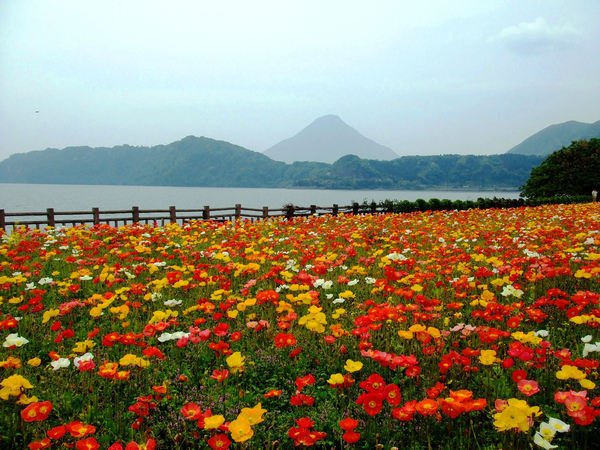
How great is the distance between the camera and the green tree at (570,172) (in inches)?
1826

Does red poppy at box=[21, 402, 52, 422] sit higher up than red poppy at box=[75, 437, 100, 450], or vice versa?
red poppy at box=[21, 402, 52, 422]

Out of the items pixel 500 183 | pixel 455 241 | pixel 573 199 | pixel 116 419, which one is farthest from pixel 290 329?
pixel 500 183

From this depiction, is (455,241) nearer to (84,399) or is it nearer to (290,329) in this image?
(290,329)

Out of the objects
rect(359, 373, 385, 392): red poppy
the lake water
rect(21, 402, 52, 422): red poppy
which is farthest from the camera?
the lake water

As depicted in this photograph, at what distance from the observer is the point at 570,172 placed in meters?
47.6

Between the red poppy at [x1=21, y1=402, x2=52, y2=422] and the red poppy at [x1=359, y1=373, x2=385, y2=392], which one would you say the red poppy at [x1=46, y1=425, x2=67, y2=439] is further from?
the red poppy at [x1=359, y1=373, x2=385, y2=392]

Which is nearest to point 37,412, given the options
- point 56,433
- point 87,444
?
point 56,433

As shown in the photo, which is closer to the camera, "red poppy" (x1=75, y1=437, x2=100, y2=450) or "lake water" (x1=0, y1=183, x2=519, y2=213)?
"red poppy" (x1=75, y1=437, x2=100, y2=450)

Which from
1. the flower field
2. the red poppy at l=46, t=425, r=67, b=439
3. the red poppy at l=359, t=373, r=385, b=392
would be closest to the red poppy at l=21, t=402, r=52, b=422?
the flower field

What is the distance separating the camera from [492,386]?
273 cm

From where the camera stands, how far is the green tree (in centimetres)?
4638

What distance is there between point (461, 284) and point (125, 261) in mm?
5433

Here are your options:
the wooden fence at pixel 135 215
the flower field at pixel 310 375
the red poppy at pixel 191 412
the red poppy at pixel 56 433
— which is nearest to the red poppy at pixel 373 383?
the flower field at pixel 310 375

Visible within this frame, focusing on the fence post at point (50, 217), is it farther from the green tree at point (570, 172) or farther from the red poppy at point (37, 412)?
the green tree at point (570, 172)
